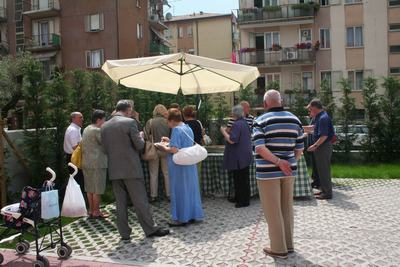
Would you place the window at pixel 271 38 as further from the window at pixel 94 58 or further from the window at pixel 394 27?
the window at pixel 94 58

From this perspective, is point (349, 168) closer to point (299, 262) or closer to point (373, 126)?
point (373, 126)

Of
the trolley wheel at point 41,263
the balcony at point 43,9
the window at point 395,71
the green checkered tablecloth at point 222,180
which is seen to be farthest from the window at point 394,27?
the trolley wheel at point 41,263

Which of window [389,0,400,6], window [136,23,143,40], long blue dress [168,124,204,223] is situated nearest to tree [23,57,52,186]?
long blue dress [168,124,204,223]

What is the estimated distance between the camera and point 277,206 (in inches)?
222

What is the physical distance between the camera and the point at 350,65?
3534 centimetres

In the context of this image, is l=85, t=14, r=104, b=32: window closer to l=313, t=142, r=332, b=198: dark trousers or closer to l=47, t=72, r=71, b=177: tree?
l=47, t=72, r=71, b=177: tree

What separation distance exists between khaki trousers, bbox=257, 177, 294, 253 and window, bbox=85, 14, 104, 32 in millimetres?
33731

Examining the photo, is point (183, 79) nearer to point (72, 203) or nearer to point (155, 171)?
point (155, 171)

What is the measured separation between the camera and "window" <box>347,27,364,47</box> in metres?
35.1

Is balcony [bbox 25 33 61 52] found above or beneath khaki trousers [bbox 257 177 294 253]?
above

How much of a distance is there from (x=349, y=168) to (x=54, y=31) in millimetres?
31999

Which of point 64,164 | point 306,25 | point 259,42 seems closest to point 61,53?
point 259,42

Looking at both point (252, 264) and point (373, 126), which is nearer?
point (252, 264)

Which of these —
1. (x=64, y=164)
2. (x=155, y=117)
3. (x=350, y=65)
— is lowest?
(x=64, y=164)
